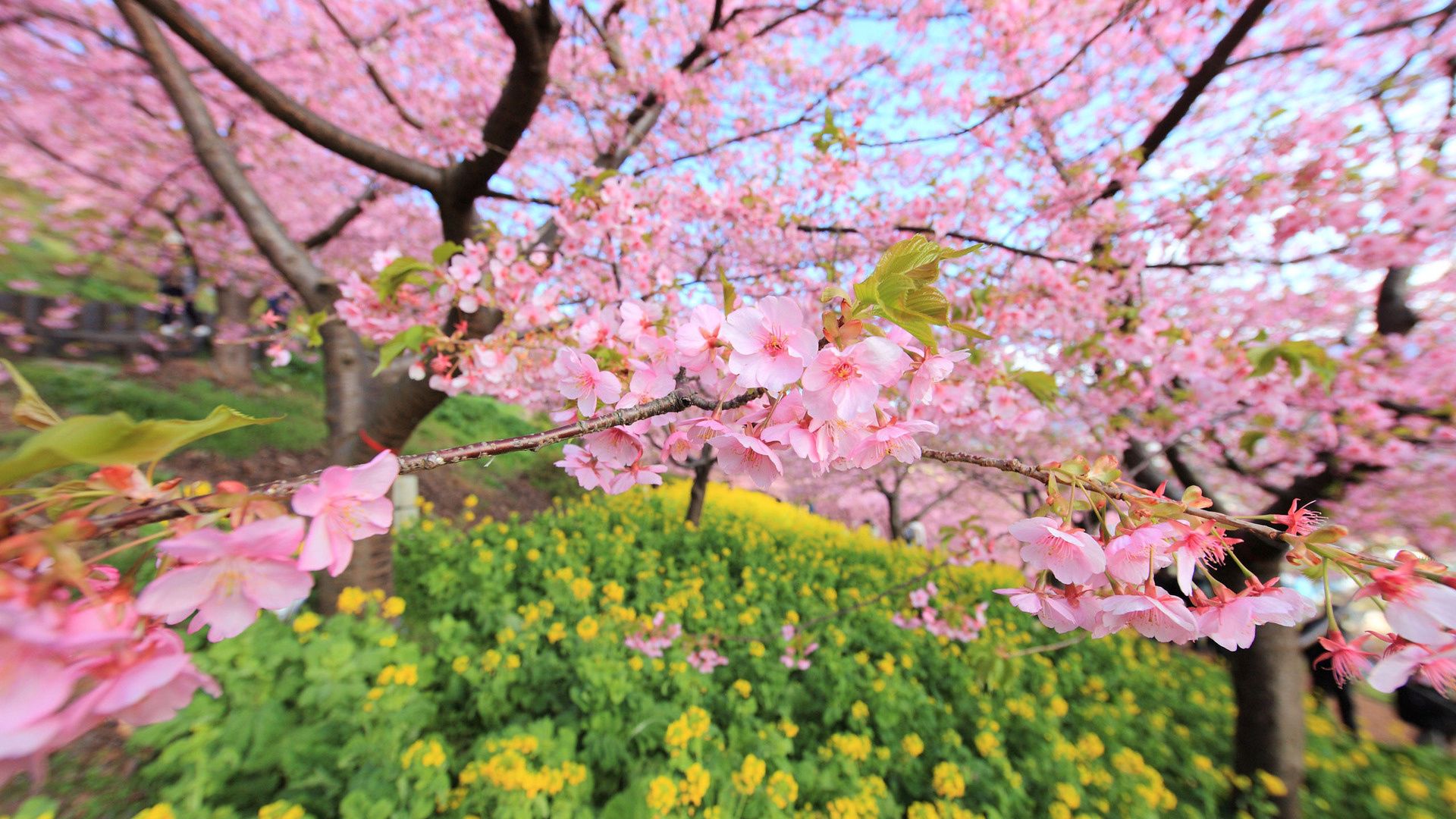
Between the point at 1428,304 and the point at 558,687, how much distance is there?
7995 mm

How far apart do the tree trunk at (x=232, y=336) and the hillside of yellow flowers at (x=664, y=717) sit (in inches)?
231

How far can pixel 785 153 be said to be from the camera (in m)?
3.98

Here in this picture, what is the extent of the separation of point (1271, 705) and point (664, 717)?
13.3ft

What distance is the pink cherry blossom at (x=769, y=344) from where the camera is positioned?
70 cm

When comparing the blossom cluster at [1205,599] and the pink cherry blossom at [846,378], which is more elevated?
the pink cherry blossom at [846,378]

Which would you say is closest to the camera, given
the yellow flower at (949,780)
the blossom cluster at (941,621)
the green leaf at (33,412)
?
the green leaf at (33,412)

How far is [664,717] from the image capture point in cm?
254

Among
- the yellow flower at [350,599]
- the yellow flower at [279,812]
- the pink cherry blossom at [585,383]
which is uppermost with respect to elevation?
the pink cherry blossom at [585,383]

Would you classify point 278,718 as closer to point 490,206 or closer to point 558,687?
point 558,687

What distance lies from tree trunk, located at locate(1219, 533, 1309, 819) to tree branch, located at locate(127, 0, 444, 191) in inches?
213

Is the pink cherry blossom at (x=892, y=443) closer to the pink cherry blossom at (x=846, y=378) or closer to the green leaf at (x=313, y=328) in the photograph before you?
the pink cherry blossom at (x=846, y=378)

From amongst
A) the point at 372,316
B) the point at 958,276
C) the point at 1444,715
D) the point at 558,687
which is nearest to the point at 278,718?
the point at 558,687

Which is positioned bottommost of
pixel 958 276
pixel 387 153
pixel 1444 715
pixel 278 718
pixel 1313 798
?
pixel 1444 715

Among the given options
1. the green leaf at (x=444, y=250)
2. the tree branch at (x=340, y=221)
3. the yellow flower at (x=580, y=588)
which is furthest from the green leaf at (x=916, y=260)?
the tree branch at (x=340, y=221)
